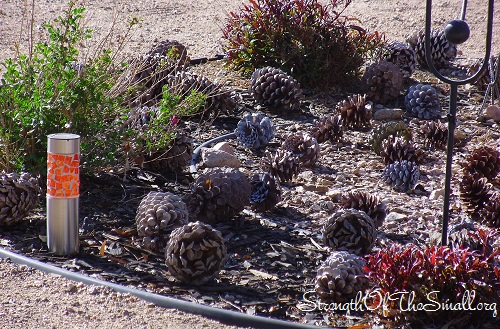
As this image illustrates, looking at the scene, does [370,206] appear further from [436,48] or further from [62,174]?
[436,48]

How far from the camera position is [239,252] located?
3.45 metres

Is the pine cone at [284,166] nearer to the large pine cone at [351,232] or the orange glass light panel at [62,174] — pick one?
the large pine cone at [351,232]

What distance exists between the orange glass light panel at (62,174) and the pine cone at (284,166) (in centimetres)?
143

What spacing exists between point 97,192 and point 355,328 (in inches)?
74.9

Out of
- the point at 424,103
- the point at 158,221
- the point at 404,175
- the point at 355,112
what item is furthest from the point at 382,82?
the point at 158,221

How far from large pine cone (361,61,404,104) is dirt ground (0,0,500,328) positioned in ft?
7.10

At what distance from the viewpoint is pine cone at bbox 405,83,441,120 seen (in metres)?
5.67

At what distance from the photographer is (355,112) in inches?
211

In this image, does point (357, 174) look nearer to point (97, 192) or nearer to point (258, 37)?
point (97, 192)

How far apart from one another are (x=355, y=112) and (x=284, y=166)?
1.24 meters

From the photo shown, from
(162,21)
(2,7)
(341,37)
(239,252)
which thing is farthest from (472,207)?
(2,7)

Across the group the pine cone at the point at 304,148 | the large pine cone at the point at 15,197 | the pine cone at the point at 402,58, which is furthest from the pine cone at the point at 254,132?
the pine cone at the point at 402,58

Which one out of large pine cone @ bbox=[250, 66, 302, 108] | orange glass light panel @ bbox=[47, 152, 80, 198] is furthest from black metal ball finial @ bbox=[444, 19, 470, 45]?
large pine cone @ bbox=[250, 66, 302, 108]

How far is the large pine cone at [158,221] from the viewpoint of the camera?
338 cm
